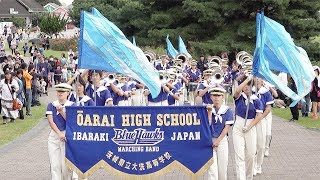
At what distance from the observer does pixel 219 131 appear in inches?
492

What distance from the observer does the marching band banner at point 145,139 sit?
39.8ft

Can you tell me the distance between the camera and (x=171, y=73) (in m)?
20.4

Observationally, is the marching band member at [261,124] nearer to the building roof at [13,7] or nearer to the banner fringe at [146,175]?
the banner fringe at [146,175]

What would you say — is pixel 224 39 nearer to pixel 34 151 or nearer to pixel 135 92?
pixel 135 92

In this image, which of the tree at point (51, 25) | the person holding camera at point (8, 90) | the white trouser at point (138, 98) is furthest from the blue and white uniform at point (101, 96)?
the tree at point (51, 25)

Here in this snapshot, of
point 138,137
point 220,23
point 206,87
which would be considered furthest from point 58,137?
point 220,23

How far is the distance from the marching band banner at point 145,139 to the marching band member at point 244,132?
5.16 feet

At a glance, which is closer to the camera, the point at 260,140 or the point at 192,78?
the point at 260,140

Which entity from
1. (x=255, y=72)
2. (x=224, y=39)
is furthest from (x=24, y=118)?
(x=224, y=39)

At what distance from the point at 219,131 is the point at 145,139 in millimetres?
1274

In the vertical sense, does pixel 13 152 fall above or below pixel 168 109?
Result: below

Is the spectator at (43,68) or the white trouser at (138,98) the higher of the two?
the spectator at (43,68)

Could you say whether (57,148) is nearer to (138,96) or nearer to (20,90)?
(138,96)

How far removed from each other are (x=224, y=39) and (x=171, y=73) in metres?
20.7
